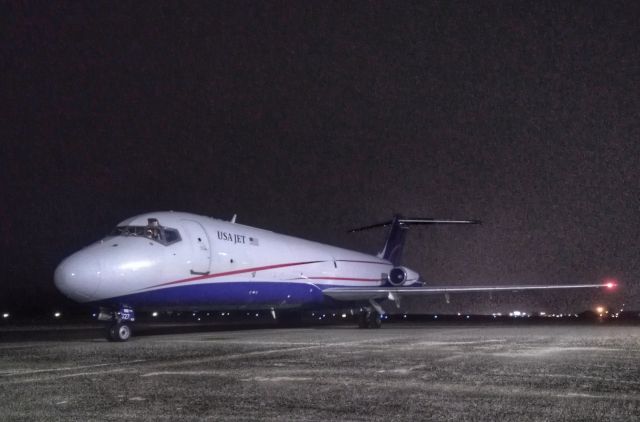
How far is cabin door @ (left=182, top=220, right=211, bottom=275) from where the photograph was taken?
1975cm

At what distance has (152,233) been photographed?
62.1 feet

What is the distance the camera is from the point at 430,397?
6809 mm

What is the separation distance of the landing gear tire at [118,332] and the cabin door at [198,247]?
291 centimetres

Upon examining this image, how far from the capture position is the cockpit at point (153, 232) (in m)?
18.6

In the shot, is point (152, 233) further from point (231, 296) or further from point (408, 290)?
point (408, 290)

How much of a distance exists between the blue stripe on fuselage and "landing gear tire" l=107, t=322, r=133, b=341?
1.80 feet

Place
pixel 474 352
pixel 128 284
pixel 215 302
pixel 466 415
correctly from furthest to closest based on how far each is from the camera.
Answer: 1. pixel 215 302
2. pixel 128 284
3. pixel 474 352
4. pixel 466 415

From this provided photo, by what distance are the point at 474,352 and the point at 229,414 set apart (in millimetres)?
7499

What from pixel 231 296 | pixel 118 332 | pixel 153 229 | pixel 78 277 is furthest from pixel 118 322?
pixel 231 296

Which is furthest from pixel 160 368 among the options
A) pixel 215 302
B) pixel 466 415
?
pixel 215 302

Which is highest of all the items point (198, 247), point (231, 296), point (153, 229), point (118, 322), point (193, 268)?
point (153, 229)

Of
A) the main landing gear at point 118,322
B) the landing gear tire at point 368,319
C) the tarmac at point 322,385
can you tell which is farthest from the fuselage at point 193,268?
the tarmac at point 322,385

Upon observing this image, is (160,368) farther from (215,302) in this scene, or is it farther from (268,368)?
(215,302)

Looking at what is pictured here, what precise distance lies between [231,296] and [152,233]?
380 centimetres
